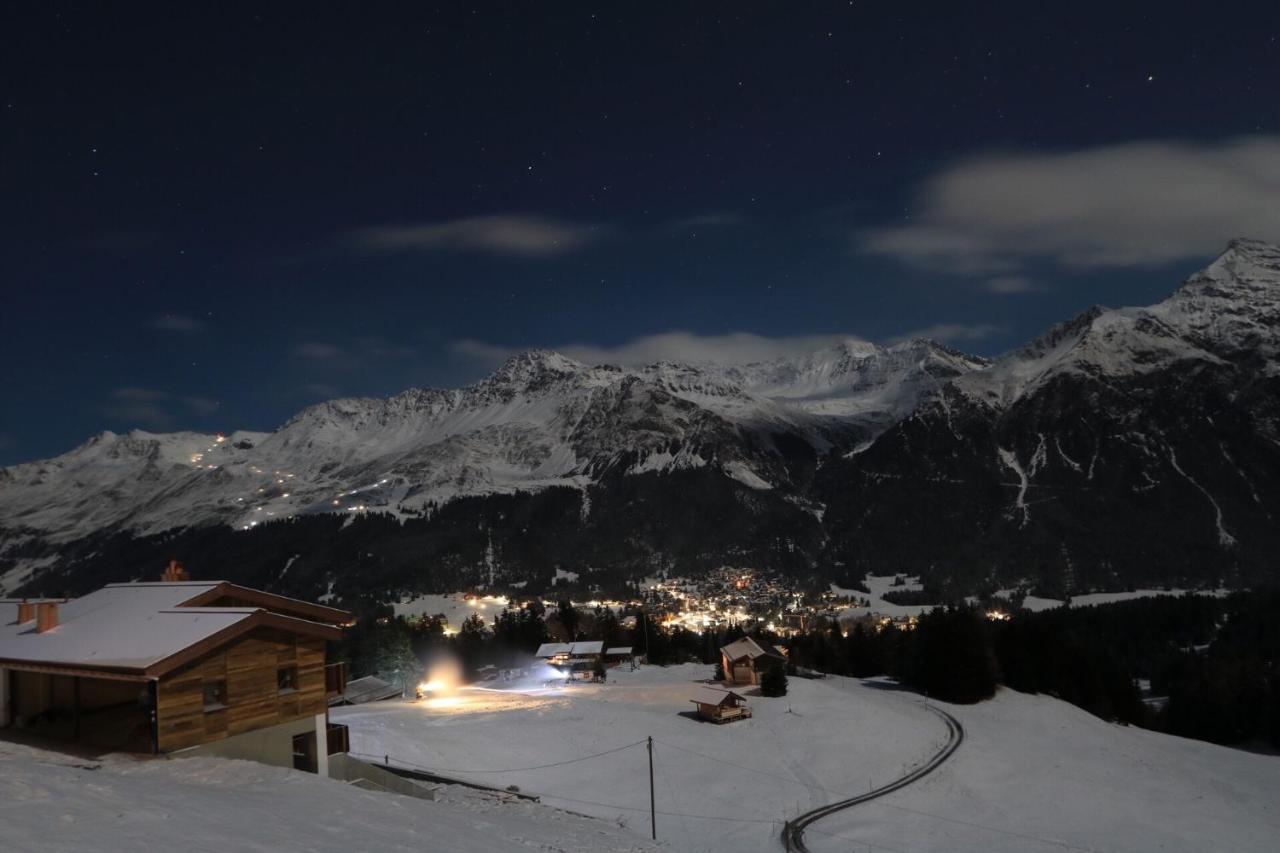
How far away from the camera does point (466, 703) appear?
2906 inches

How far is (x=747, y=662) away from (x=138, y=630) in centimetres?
6747

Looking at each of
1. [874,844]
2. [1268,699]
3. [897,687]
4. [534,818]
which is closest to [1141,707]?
[1268,699]

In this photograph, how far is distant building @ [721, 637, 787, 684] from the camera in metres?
84.1

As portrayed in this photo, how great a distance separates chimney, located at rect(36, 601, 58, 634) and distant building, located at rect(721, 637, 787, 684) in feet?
217

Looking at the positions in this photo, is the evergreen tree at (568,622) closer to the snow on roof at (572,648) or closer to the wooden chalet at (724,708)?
the snow on roof at (572,648)

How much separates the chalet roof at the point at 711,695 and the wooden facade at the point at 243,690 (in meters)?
43.1

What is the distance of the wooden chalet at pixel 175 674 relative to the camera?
23.6 m

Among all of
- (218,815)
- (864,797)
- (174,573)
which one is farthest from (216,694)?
(864,797)

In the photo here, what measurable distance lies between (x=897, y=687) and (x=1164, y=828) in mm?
49007

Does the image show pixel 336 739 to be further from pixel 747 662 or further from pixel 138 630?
pixel 747 662

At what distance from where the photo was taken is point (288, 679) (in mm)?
27469

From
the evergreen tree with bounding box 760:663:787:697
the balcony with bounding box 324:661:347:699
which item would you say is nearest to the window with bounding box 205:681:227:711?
the balcony with bounding box 324:661:347:699

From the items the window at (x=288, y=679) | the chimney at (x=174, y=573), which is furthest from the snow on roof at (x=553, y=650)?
the window at (x=288, y=679)

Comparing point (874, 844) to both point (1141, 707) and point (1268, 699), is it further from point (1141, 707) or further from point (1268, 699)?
point (1268, 699)
